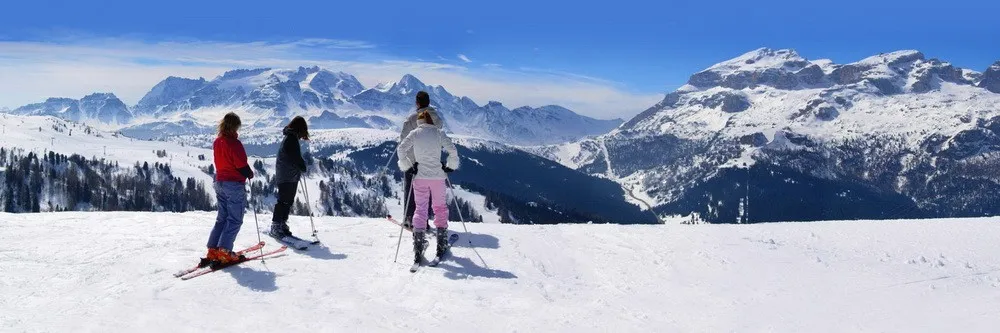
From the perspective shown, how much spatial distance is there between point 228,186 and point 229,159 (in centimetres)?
68

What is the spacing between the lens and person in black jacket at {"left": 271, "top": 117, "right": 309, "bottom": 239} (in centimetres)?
1496

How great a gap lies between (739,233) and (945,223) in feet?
25.2

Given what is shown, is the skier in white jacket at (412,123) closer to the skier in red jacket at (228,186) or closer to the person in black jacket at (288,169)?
the person in black jacket at (288,169)

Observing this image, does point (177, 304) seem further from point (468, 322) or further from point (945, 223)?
point (945, 223)

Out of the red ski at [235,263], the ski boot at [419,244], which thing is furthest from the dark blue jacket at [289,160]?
the ski boot at [419,244]

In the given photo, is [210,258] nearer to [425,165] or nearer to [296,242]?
[296,242]

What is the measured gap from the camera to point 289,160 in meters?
15.0

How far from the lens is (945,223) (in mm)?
19453

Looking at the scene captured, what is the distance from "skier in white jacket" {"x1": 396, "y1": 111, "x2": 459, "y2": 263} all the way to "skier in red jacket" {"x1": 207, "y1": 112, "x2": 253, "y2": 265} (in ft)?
11.1

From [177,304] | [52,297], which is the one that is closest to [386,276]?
[177,304]

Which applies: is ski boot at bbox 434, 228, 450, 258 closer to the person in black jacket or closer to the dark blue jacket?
the person in black jacket

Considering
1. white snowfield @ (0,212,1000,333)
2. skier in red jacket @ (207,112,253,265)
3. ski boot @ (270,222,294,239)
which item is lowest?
white snowfield @ (0,212,1000,333)

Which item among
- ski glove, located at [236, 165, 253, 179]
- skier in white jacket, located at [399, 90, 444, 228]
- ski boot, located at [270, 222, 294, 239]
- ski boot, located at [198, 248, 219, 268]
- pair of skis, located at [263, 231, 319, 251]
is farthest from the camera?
ski boot, located at [270, 222, 294, 239]

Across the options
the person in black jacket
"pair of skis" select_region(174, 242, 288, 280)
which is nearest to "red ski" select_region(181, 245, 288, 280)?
"pair of skis" select_region(174, 242, 288, 280)
